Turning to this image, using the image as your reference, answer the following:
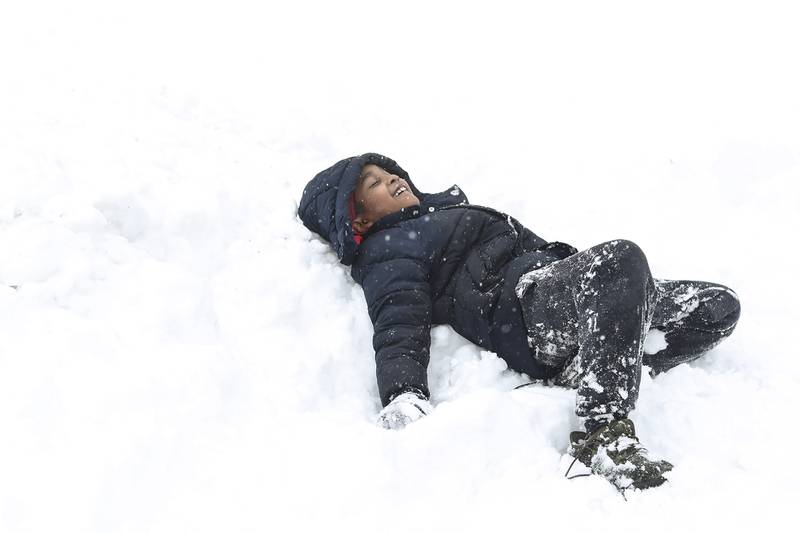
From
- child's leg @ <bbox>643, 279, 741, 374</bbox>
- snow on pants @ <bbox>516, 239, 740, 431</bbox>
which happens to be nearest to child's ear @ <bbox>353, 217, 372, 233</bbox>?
snow on pants @ <bbox>516, 239, 740, 431</bbox>

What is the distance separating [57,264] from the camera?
3.31 metres

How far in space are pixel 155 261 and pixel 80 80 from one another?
10.3 ft

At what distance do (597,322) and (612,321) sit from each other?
0.07m

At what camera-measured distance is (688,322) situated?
333 centimetres

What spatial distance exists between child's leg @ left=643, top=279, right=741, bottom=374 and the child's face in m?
1.64

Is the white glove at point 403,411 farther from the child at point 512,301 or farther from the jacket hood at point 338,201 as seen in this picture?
the jacket hood at point 338,201

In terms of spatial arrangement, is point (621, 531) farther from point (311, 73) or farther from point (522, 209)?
point (311, 73)

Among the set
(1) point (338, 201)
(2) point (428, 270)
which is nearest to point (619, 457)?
(2) point (428, 270)

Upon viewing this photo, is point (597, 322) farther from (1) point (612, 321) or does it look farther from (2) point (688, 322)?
(2) point (688, 322)

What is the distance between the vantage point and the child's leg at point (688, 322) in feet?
10.8

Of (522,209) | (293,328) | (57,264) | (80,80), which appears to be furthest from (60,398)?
(80,80)

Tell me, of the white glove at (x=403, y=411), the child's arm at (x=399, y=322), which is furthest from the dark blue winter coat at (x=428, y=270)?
the white glove at (x=403, y=411)

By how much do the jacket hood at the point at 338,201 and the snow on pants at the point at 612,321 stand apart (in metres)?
1.09

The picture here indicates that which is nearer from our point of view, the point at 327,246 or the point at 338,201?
the point at 338,201
